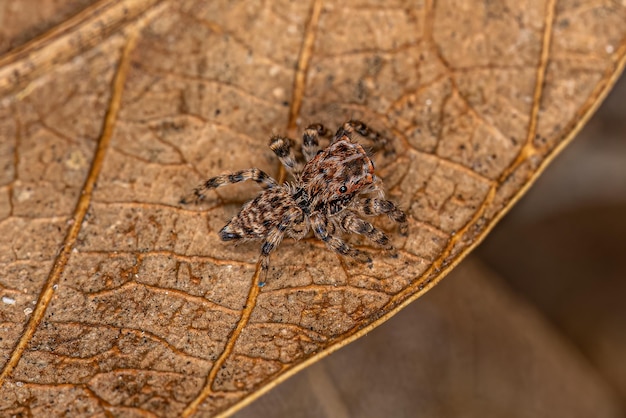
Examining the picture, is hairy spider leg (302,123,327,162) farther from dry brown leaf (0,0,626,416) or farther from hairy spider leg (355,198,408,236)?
hairy spider leg (355,198,408,236)

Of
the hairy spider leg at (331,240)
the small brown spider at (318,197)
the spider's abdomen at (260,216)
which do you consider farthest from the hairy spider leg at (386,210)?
the spider's abdomen at (260,216)

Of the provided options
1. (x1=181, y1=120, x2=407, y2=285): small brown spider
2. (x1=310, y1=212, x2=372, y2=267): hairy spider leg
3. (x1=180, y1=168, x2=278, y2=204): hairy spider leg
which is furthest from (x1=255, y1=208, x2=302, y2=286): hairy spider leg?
(x1=180, y1=168, x2=278, y2=204): hairy spider leg

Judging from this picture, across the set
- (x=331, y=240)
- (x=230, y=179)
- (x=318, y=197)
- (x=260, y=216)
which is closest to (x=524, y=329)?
(x=331, y=240)

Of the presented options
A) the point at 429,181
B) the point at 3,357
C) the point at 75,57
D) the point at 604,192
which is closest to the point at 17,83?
the point at 75,57

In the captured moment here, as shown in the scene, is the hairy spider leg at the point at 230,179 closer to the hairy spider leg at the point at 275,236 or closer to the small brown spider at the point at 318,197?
the small brown spider at the point at 318,197

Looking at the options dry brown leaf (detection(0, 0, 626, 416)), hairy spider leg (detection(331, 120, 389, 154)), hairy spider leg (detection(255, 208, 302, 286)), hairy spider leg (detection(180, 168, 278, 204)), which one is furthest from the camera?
hairy spider leg (detection(331, 120, 389, 154))

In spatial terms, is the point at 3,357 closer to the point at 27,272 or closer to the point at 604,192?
the point at 27,272

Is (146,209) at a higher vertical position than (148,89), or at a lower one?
lower
